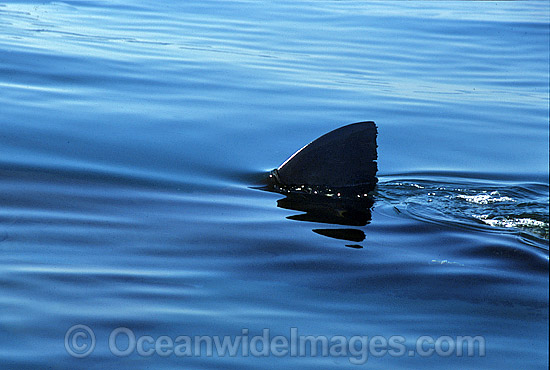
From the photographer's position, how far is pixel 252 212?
7.33 meters

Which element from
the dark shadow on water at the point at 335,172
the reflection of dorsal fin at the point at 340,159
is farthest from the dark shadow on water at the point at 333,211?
the reflection of dorsal fin at the point at 340,159

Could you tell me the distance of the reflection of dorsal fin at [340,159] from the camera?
25.4 ft

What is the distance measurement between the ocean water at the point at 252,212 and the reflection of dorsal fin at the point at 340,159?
11.0 inches

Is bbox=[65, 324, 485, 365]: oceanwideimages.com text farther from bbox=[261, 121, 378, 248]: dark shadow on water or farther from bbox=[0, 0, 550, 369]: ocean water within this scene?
bbox=[261, 121, 378, 248]: dark shadow on water

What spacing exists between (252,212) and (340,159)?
3.49ft

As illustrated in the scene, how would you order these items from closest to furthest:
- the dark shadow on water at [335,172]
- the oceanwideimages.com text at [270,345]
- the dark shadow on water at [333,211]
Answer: the oceanwideimages.com text at [270,345] < the dark shadow on water at [333,211] < the dark shadow on water at [335,172]

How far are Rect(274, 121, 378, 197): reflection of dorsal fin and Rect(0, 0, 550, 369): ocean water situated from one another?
279 millimetres

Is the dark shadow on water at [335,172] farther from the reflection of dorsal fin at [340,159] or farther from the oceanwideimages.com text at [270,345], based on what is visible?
the oceanwideimages.com text at [270,345]

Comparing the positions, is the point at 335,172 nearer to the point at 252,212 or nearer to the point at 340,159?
the point at 340,159

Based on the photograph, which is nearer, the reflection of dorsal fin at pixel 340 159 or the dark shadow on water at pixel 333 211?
the dark shadow on water at pixel 333 211

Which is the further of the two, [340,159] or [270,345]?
[340,159]

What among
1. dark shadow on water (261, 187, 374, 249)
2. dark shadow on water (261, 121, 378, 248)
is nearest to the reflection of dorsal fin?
dark shadow on water (261, 121, 378, 248)

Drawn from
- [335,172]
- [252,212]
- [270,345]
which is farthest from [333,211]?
[270,345]

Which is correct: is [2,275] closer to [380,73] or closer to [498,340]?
[498,340]
